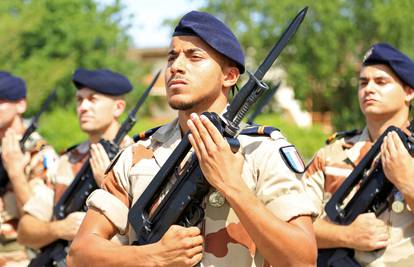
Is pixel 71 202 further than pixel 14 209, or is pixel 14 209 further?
pixel 14 209

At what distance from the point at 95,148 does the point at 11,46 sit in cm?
2834

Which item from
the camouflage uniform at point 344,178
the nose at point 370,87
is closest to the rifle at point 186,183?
the camouflage uniform at point 344,178

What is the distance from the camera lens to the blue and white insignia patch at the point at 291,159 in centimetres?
319

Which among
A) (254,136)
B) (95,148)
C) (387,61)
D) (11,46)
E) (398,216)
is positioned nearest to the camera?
(254,136)

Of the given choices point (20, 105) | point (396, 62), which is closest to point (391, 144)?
point (396, 62)

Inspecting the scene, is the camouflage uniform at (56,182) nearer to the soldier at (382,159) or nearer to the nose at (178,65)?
the soldier at (382,159)

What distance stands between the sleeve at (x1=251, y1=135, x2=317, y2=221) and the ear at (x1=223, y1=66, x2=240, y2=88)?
348 millimetres

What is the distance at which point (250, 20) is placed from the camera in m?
43.6

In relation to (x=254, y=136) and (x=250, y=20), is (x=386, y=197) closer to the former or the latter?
(x=254, y=136)

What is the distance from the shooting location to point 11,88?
6.39 m

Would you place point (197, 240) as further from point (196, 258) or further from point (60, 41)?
point (60, 41)

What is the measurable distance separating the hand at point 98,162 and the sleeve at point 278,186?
2.33m

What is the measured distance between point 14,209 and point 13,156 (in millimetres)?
447

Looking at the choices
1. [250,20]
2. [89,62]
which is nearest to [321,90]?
[250,20]
